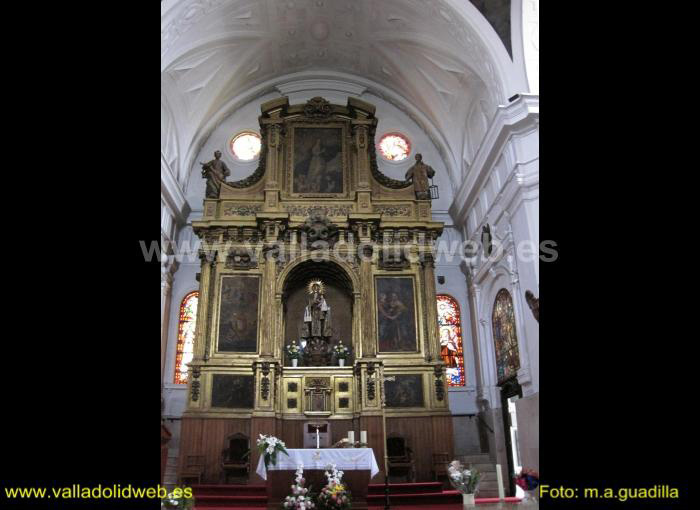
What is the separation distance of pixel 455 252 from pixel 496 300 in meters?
3.42

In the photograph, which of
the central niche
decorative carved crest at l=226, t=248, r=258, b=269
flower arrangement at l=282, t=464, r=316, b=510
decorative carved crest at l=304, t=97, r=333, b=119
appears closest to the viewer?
flower arrangement at l=282, t=464, r=316, b=510

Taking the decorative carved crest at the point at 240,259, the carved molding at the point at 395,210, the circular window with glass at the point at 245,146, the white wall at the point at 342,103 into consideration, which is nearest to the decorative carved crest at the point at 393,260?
the carved molding at the point at 395,210

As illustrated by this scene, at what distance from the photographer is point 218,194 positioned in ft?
53.0

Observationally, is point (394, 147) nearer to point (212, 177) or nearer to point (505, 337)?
→ point (212, 177)

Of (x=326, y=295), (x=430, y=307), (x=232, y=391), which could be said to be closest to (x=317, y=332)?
(x=326, y=295)

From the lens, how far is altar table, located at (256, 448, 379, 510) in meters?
8.37

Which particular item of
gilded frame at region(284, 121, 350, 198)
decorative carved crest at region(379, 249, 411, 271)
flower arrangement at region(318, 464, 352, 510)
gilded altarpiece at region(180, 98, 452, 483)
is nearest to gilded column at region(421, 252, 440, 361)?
gilded altarpiece at region(180, 98, 452, 483)

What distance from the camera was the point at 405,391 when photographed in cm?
1402

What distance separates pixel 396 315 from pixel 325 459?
680 cm

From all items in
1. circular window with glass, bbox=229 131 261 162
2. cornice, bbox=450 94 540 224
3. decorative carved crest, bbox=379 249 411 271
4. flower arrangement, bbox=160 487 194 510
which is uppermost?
circular window with glass, bbox=229 131 261 162

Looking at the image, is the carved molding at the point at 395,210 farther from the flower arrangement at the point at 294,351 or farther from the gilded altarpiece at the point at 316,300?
the flower arrangement at the point at 294,351

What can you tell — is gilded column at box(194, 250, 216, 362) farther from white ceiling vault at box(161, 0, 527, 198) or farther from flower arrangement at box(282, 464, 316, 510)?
flower arrangement at box(282, 464, 316, 510)

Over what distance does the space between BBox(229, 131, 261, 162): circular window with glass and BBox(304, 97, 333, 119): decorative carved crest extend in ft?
8.65
